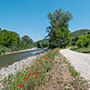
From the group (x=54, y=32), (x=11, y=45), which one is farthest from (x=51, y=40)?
(x=11, y=45)

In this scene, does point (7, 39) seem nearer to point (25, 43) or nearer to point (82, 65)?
point (25, 43)

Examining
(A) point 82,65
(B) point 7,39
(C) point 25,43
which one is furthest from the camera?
(C) point 25,43

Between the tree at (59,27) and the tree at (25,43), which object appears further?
the tree at (25,43)

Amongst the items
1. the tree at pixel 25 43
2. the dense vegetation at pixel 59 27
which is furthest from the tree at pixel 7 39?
the dense vegetation at pixel 59 27

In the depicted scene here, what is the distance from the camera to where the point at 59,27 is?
29.2 meters

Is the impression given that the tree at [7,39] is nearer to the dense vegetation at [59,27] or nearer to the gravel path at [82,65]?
the dense vegetation at [59,27]

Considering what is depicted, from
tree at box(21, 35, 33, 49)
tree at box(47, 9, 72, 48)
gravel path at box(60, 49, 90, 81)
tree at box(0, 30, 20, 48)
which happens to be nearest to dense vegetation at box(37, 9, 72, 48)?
tree at box(47, 9, 72, 48)

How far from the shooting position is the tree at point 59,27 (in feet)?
92.4

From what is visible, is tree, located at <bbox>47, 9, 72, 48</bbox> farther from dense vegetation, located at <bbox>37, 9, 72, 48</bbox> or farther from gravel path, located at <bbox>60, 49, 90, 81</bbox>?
gravel path, located at <bbox>60, 49, 90, 81</bbox>

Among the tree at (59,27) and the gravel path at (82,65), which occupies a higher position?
the tree at (59,27)

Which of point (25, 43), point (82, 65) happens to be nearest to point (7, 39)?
point (25, 43)

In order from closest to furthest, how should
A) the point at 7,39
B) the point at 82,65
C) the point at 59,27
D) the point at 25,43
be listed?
1. the point at 82,65
2. the point at 59,27
3. the point at 7,39
4. the point at 25,43

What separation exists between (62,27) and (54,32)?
3168 millimetres

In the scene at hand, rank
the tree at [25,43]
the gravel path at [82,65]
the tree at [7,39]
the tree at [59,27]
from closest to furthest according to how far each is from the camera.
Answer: the gravel path at [82,65] → the tree at [59,27] → the tree at [7,39] → the tree at [25,43]
